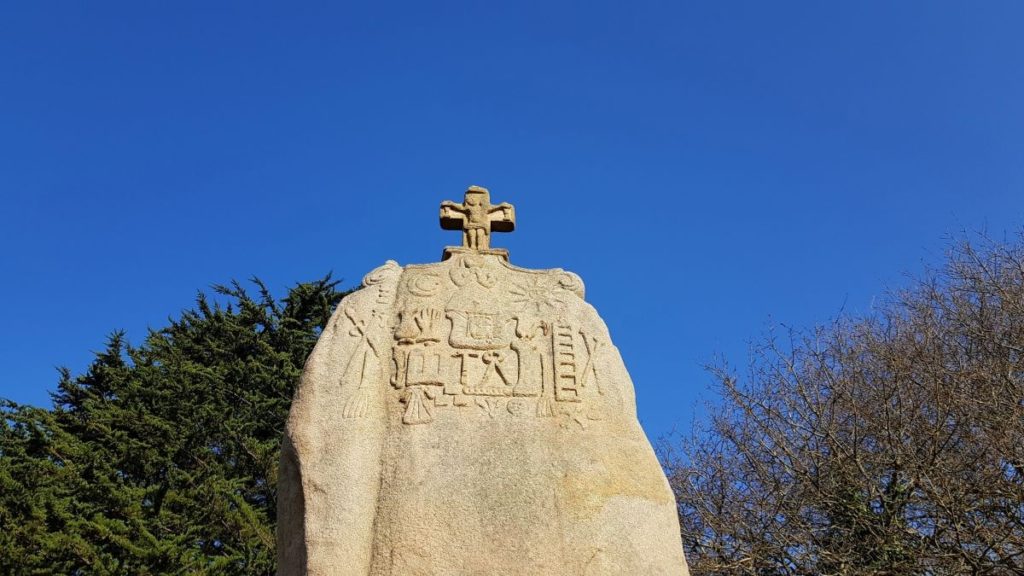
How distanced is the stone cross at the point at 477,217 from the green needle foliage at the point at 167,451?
32.4 ft

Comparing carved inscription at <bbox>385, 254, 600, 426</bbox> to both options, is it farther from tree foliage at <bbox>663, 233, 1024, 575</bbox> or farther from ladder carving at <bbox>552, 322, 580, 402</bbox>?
tree foliage at <bbox>663, 233, 1024, 575</bbox>

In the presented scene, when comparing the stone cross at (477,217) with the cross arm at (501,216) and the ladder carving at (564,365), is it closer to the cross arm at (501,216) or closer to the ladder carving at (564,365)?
the cross arm at (501,216)

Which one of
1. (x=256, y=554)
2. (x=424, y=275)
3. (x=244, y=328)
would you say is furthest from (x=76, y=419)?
(x=424, y=275)

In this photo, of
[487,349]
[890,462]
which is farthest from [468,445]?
[890,462]

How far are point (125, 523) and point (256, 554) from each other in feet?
7.29

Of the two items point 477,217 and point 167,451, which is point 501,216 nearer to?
point 477,217

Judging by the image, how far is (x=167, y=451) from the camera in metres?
15.6

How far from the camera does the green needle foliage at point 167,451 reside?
515 inches

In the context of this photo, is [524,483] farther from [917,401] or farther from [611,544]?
[917,401]

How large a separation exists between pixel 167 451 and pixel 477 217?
41.6 feet

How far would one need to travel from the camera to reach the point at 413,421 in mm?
4109

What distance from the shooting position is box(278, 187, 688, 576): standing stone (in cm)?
378

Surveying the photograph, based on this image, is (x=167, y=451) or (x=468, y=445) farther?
(x=167, y=451)

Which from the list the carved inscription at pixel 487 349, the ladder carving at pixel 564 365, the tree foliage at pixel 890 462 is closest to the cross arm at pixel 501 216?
the carved inscription at pixel 487 349
